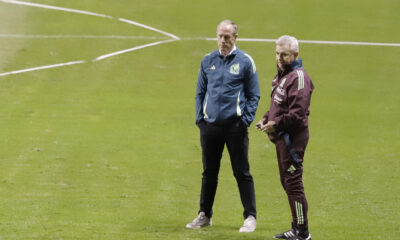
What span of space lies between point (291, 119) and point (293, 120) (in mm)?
21

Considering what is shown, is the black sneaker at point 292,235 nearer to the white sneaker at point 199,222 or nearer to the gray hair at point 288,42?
the white sneaker at point 199,222

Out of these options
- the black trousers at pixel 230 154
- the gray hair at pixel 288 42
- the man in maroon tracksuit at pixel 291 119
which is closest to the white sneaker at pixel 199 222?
the black trousers at pixel 230 154

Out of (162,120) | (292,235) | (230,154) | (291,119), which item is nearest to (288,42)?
(291,119)

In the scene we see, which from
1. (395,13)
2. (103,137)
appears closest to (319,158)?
(103,137)

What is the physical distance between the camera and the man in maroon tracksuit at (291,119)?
7.12 meters

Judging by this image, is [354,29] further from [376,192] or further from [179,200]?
→ [179,200]

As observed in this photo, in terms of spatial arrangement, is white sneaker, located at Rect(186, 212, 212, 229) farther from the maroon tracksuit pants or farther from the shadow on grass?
the maroon tracksuit pants

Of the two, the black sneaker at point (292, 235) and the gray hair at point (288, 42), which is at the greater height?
the gray hair at point (288, 42)

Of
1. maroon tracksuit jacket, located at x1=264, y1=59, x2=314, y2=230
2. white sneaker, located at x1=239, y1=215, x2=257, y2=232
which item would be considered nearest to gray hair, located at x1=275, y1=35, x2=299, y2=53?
maroon tracksuit jacket, located at x1=264, y1=59, x2=314, y2=230

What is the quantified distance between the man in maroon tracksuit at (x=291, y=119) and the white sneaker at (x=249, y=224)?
623 mm

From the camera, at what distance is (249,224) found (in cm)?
793

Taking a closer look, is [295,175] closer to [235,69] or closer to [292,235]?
[292,235]

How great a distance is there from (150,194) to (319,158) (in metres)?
3.09

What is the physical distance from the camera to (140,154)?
11477 millimetres
